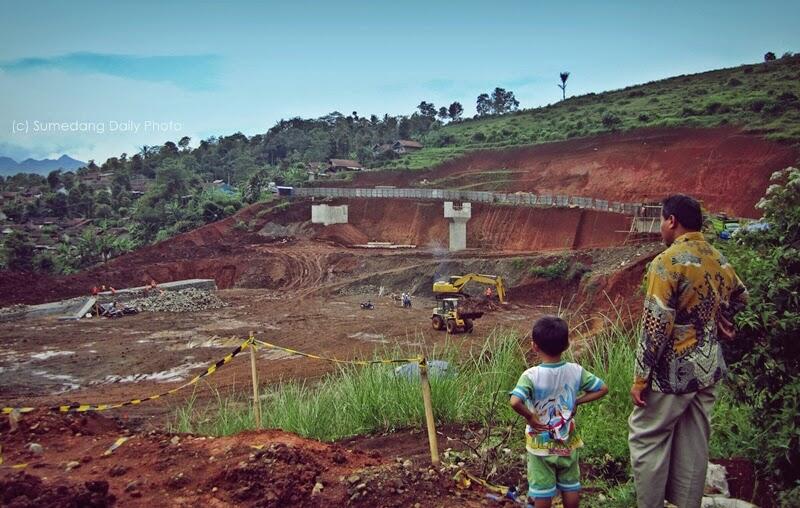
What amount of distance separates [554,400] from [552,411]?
0.06 metres

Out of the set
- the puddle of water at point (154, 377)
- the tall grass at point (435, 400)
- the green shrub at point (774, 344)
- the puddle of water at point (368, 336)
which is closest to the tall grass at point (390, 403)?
the tall grass at point (435, 400)

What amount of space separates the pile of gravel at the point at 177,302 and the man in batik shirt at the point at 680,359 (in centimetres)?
2379

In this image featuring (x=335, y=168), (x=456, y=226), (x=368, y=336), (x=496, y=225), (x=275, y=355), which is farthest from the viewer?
(x=335, y=168)

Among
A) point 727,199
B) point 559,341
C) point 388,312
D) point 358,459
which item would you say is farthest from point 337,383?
point 727,199

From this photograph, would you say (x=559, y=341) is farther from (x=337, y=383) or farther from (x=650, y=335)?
(x=337, y=383)

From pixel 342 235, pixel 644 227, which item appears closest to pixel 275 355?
pixel 644 227

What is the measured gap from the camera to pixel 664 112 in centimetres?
4309

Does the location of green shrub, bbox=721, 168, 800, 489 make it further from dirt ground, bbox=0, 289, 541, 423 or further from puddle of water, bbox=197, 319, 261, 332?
puddle of water, bbox=197, 319, 261, 332

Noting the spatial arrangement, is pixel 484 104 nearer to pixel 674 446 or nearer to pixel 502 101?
pixel 502 101

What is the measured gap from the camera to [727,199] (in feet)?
103

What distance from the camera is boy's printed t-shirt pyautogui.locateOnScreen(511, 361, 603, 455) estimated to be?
3500 millimetres

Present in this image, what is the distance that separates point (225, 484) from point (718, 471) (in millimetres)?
3187

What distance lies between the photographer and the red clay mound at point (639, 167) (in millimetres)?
31500

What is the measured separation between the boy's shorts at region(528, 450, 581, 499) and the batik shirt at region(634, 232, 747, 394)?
24.3 inches
